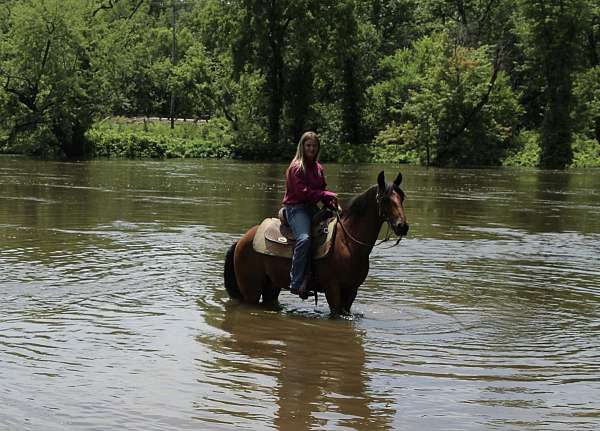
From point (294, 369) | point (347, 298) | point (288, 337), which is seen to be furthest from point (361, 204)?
point (294, 369)

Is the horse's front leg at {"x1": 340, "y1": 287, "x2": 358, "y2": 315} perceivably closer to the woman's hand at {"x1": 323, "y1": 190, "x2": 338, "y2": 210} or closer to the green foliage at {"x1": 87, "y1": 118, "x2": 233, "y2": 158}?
the woman's hand at {"x1": 323, "y1": 190, "x2": 338, "y2": 210}

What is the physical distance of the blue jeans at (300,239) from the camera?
1051cm

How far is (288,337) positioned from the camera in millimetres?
9852

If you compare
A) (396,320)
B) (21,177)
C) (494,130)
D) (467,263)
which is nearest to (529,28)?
(494,130)

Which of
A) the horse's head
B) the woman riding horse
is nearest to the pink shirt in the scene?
the woman riding horse

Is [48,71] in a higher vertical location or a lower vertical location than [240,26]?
lower

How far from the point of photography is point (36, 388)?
761 cm

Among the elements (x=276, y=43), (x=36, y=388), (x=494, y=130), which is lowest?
(x=36, y=388)

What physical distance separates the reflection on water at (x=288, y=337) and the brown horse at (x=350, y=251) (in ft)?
1.33

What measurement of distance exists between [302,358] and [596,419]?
293cm

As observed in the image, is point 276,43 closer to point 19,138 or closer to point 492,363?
point 19,138

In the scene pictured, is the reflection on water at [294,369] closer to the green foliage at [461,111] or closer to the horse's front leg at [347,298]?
the horse's front leg at [347,298]

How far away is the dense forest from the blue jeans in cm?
4868

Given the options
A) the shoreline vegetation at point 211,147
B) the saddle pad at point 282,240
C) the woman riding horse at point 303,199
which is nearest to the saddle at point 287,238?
the saddle pad at point 282,240
